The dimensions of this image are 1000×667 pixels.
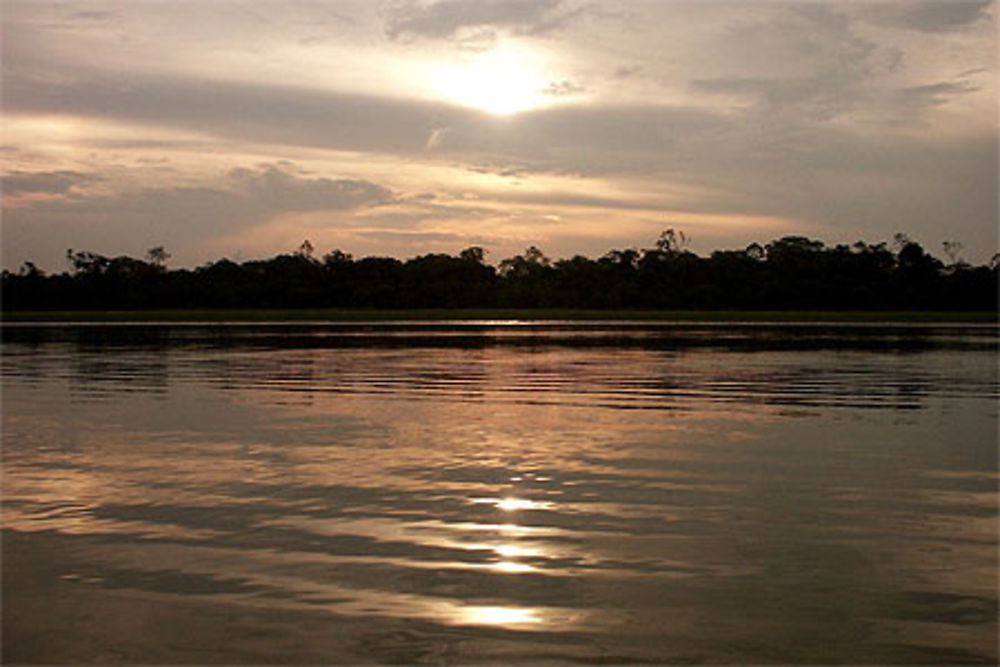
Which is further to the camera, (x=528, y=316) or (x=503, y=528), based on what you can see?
(x=528, y=316)

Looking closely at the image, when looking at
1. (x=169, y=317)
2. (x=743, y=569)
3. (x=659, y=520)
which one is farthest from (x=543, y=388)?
(x=169, y=317)

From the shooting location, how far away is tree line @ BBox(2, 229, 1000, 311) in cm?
13475

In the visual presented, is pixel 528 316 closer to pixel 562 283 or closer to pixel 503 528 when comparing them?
pixel 562 283

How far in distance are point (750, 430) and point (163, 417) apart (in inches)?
448

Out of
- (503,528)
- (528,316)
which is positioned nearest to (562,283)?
(528,316)

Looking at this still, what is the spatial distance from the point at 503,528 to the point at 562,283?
14505cm

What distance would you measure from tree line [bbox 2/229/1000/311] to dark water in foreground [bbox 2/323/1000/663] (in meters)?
117

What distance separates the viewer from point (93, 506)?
1202cm

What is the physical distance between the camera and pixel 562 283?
155250mm

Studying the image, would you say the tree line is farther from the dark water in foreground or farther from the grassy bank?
the dark water in foreground

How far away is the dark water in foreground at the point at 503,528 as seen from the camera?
24.8 feet

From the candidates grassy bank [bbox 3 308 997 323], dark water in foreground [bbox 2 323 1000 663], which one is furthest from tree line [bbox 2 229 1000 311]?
dark water in foreground [bbox 2 323 1000 663]

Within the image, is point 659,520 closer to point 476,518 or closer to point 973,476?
point 476,518

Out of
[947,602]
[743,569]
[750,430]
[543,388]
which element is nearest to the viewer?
[947,602]
